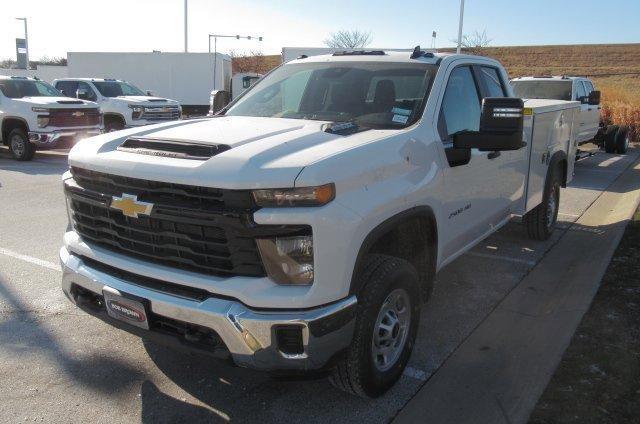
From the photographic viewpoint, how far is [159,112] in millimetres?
15836

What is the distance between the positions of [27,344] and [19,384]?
54cm

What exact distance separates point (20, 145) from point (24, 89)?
1.57 metres

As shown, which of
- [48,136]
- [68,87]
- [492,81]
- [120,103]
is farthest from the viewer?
[68,87]

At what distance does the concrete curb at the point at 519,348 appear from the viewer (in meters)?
3.16

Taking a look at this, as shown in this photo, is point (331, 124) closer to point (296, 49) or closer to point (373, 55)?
point (373, 55)

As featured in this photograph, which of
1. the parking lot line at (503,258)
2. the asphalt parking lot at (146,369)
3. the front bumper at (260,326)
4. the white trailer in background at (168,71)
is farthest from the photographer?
the white trailer in background at (168,71)

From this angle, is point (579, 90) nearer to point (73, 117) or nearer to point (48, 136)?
point (73, 117)

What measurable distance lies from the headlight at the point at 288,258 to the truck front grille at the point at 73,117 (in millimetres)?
11691

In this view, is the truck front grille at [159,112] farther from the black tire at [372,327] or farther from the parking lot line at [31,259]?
the black tire at [372,327]

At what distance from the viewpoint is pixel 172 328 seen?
2859 millimetres

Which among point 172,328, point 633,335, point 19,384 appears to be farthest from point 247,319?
point 633,335

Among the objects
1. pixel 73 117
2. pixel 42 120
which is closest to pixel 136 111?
pixel 73 117

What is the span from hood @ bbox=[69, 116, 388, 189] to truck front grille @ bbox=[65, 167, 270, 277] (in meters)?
0.06

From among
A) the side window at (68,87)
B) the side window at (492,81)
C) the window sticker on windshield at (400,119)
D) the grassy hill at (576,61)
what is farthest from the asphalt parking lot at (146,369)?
the grassy hill at (576,61)
